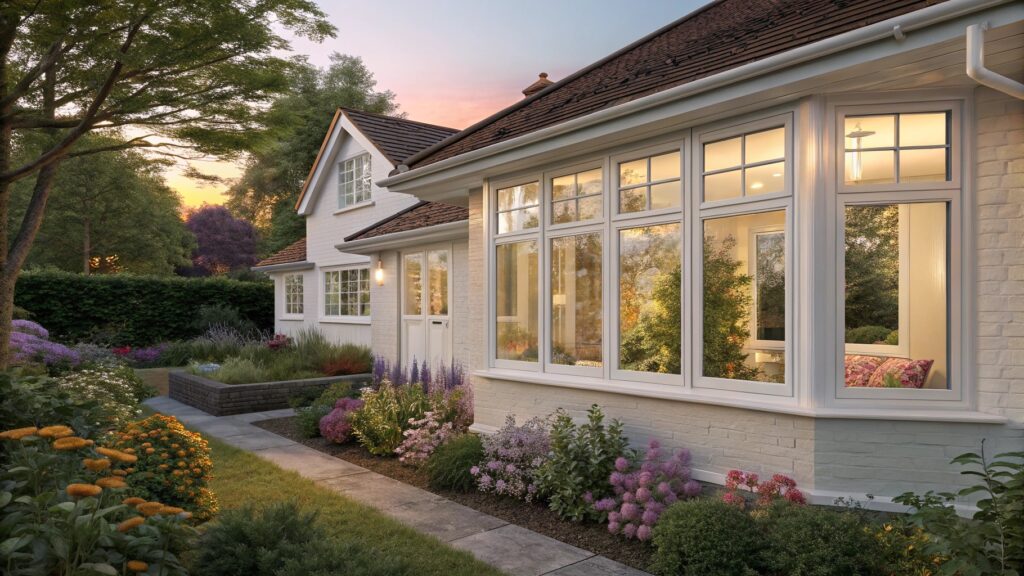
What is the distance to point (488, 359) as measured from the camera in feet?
23.0

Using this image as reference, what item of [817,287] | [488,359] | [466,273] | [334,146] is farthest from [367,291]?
[817,287]

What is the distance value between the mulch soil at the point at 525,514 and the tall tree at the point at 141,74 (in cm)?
400

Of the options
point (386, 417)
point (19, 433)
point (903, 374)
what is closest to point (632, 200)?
point (903, 374)

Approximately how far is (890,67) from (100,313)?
20444mm

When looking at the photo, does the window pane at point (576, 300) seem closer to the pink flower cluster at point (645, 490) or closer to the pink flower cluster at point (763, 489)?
the pink flower cluster at point (645, 490)

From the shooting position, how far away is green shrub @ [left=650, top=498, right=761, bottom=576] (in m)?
3.75

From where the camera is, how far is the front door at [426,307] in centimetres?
1052

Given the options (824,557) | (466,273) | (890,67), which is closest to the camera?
(824,557)

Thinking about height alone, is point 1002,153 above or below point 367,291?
above

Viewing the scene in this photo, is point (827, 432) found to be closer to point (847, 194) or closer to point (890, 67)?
point (847, 194)

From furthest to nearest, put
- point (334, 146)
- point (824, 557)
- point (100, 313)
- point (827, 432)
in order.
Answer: point (100, 313), point (334, 146), point (827, 432), point (824, 557)

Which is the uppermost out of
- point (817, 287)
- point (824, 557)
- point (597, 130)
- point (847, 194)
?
point (597, 130)

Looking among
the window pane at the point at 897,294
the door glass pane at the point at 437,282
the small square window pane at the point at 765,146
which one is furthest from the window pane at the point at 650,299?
the door glass pane at the point at 437,282

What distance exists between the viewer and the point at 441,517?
5113mm
